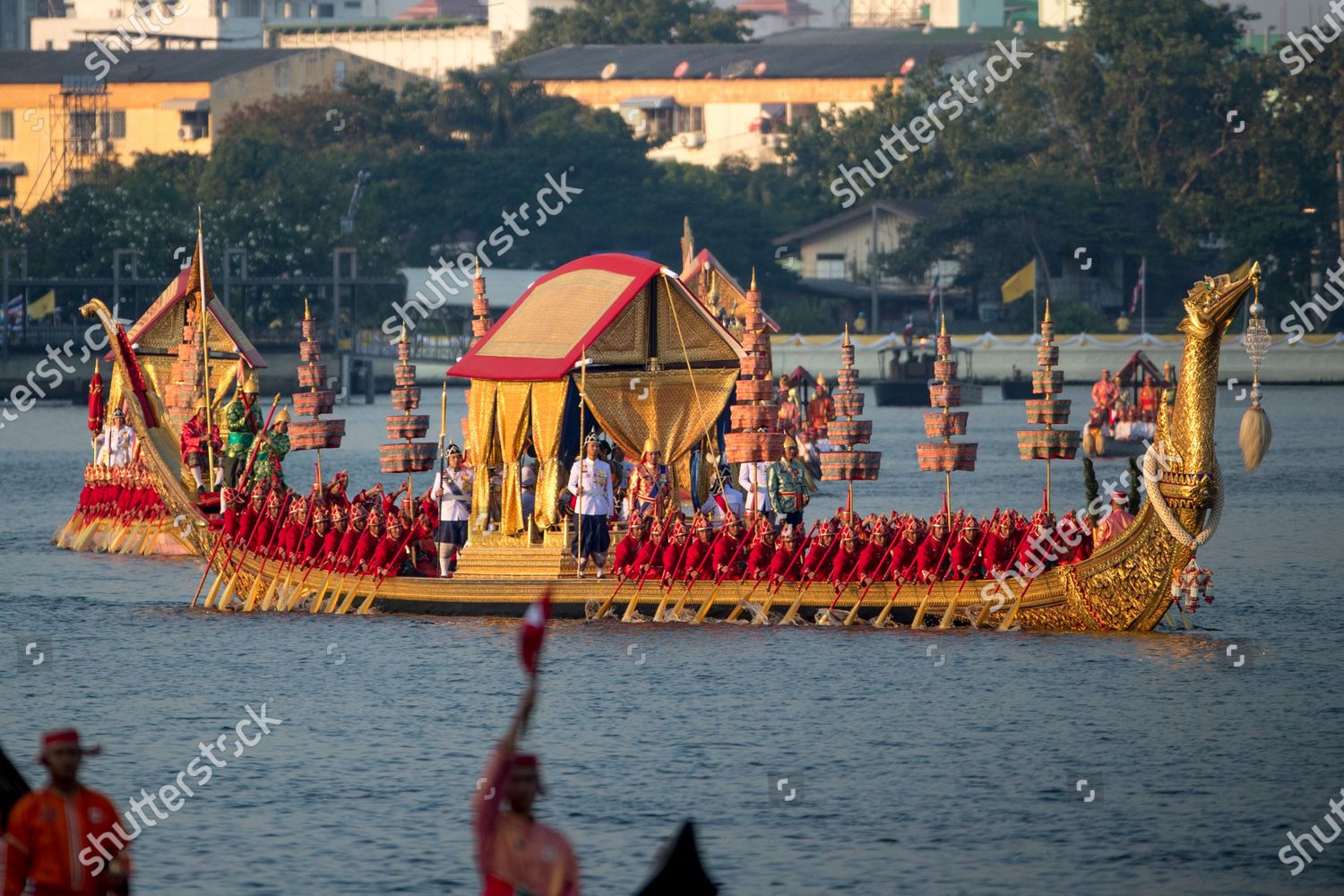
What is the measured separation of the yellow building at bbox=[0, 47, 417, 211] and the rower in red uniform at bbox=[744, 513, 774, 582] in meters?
84.8

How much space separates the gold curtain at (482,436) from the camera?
3008 centimetres

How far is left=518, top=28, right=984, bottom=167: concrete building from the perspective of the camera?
408 feet

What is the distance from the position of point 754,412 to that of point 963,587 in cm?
350

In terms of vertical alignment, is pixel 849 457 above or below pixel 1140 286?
below

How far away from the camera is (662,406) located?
30.7 metres

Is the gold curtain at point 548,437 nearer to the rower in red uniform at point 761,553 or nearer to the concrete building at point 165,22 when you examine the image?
the rower in red uniform at point 761,553

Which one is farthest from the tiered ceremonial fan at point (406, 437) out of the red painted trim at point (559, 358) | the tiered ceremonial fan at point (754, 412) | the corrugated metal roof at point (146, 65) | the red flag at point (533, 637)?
the corrugated metal roof at point (146, 65)

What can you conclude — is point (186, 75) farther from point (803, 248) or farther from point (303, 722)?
point (303, 722)

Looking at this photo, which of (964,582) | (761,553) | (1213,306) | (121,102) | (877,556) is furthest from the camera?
(121,102)

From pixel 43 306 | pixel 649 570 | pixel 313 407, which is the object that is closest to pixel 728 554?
pixel 649 570

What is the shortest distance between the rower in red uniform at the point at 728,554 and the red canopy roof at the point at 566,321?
2.84 meters

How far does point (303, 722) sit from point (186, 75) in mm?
91288

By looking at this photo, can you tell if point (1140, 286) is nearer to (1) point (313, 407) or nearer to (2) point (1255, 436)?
(1) point (313, 407)

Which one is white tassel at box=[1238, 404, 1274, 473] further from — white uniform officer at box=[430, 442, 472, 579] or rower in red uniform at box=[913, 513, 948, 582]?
white uniform officer at box=[430, 442, 472, 579]
